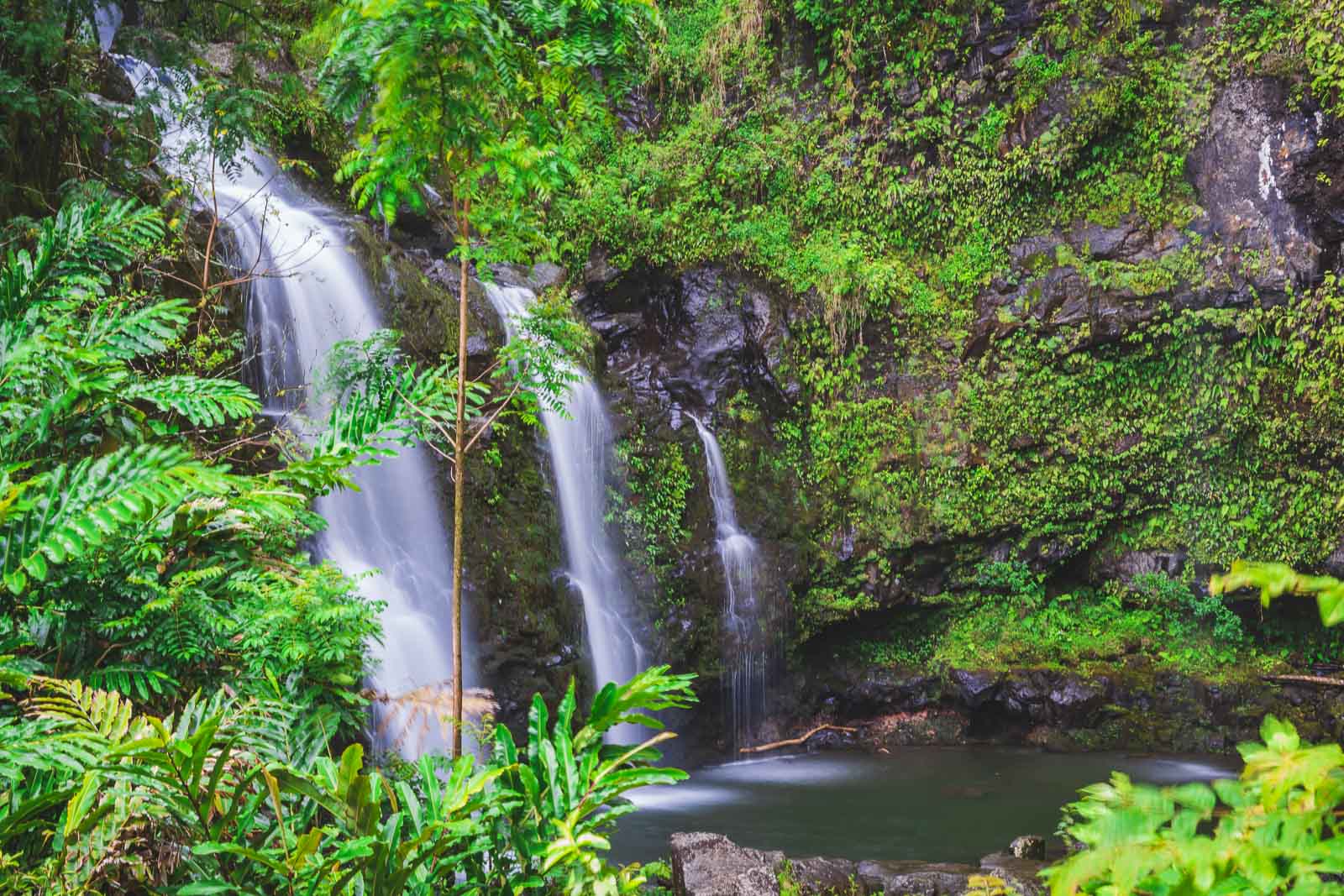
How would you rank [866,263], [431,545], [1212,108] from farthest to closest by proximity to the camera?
[866,263] < [1212,108] < [431,545]

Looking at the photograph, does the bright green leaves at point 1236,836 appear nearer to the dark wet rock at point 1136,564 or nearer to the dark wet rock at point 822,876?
the dark wet rock at point 822,876

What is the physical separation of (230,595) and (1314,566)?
11.5 metres

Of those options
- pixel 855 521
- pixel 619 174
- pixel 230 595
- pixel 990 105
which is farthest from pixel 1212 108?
pixel 230 595

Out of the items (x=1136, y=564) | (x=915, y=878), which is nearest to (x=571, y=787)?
(x=915, y=878)

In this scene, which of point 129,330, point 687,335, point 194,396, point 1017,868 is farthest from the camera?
point 687,335

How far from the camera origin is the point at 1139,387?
10.4 meters

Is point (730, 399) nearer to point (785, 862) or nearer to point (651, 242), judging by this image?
point (651, 242)

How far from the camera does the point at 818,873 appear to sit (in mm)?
4758

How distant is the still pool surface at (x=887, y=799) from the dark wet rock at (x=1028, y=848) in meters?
0.61

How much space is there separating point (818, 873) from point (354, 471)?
15.2 ft

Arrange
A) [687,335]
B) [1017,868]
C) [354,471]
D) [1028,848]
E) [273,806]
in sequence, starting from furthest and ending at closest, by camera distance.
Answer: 1. [687,335]
2. [354,471]
3. [1028,848]
4. [1017,868]
5. [273,806]

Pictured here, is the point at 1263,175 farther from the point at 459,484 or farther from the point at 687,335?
the point at 459,484

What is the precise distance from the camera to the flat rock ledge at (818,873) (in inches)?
160

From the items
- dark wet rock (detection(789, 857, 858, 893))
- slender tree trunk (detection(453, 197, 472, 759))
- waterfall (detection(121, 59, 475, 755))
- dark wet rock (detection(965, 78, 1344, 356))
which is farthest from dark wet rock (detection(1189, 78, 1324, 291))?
slender tree trunk (detection(453, 197, 472, 759))
